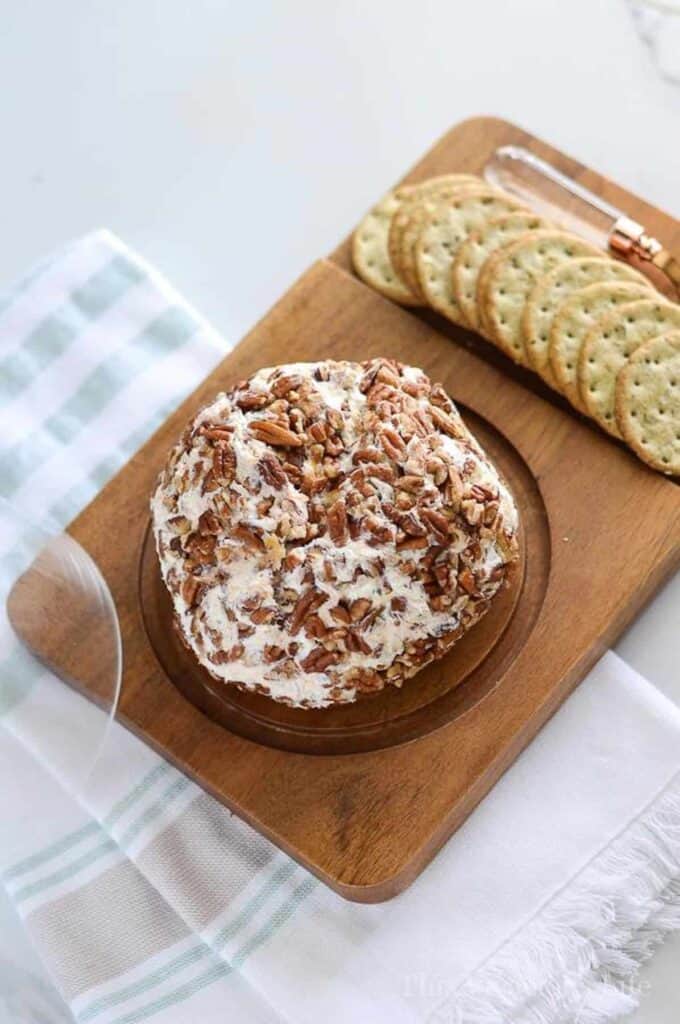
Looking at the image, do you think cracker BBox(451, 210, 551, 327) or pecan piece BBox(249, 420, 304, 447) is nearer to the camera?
pecan piece BBox(249, 420, 304, 447)

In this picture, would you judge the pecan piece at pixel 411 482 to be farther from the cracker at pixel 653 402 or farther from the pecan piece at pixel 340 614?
the cracker at pixel 653 402

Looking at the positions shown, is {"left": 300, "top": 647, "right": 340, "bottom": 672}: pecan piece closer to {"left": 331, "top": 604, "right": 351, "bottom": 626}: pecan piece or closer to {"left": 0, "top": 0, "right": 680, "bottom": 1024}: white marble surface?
{"left": 331, "top": 604, "right": 351, "bottom": 626}: pecan piece

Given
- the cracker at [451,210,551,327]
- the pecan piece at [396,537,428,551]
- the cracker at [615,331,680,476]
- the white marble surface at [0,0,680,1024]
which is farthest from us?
the white marble surface at [0,0,680,1024]

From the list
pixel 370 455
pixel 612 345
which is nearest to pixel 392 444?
pixel 370 455

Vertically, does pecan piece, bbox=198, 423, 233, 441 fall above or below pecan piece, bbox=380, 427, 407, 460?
below

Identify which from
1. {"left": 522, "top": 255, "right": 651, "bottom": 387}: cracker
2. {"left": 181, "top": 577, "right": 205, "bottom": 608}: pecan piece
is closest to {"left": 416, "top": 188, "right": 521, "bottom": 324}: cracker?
{"left": 522, "top": 255, "right": 651, "bottom": 387}: cracker

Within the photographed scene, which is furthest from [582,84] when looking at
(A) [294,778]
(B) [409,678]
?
(A) [294,778]

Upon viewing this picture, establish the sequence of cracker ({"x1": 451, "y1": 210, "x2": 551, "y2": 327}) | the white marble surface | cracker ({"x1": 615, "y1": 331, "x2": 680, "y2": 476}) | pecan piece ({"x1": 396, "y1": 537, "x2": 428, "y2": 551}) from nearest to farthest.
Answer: pecan piece ({"x1": 396, "y1": 537, "x2": 428, "y2": 551}) → cracker ({"x1": 615, "y1": 331, "x2": 680, "y2": 476}) → cracker ({"x1": 451, "y1": 210, "x2": 551, "y2": 327}) → the white marble surface
